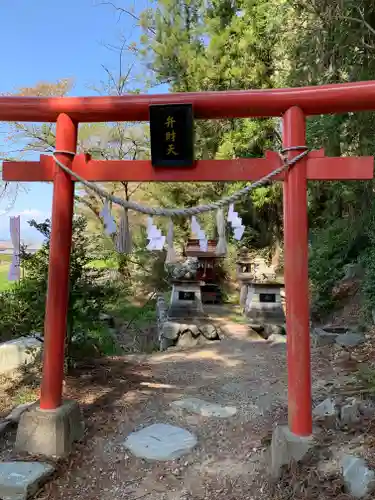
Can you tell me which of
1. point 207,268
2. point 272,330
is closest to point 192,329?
point 272,330

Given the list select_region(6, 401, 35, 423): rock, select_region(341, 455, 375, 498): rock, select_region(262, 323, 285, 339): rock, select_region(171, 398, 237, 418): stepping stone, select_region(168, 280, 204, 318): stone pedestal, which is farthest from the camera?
select_region(168, 280, 204, 318): stone pedestal

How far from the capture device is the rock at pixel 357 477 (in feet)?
7.54

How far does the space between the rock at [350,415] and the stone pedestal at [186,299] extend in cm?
609

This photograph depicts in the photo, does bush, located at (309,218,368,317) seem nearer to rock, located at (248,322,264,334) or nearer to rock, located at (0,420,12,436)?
rock, located at (248,322,264,334)

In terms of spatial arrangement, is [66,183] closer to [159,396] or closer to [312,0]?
[159,396]

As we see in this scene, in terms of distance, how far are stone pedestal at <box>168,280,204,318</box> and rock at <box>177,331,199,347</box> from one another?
55.3 inches

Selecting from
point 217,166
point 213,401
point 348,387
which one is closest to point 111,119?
point 217,166

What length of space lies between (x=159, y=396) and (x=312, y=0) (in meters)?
6.30

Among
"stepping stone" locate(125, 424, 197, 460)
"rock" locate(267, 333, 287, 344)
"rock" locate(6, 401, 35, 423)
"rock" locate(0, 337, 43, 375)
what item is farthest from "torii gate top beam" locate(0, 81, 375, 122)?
"rock" locate(267, 333, 287, 344)

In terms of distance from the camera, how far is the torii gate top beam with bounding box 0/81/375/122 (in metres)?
2.99

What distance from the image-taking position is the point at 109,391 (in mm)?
4281

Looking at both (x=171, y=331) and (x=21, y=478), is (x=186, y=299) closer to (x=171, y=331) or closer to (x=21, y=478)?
(x=171, y=331)

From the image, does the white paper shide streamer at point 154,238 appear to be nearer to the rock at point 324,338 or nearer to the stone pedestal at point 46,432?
the stone pedestal at point 46,432

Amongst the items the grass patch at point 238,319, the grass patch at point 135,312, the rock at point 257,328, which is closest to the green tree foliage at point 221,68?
the grass patch at point 135,312
